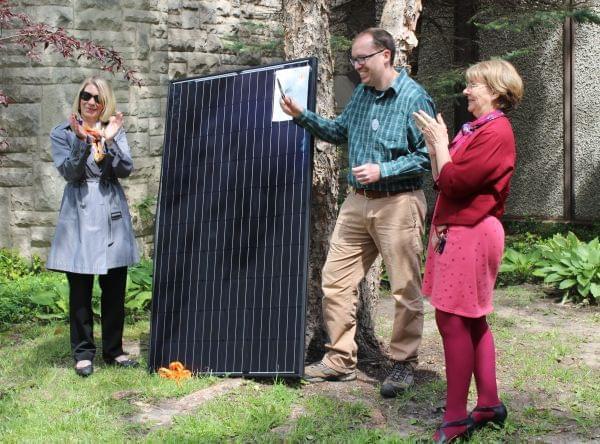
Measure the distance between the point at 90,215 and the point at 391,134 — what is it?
1.92 meters

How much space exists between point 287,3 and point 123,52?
411 cm

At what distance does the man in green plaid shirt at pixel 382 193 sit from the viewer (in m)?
4.59

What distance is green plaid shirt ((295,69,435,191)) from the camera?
14.9 feet

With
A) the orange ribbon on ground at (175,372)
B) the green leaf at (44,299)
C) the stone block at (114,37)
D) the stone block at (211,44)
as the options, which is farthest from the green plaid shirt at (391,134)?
the stone block at (211,44)

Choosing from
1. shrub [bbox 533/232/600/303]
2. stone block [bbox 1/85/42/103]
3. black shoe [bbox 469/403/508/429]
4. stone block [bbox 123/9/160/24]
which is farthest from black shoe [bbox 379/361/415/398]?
stone block [bbox 123/9/160/24]

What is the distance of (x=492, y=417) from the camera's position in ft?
13.6

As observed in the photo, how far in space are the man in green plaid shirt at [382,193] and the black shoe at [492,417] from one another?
0.70 metres

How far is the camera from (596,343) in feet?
19.9

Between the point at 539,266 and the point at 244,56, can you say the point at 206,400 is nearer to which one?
the point at 539,266

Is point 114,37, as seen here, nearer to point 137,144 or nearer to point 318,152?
point 137,144

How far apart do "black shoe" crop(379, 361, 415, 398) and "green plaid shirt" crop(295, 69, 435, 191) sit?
1014 millimetres

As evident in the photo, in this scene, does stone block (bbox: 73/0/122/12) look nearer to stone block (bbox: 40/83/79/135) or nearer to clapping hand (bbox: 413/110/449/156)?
stone block (bbox: 40/83/79/135)

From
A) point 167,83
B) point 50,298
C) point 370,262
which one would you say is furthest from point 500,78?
point 167,83

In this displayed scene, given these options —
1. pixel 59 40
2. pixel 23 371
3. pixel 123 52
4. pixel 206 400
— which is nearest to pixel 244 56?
pixel 123 52
